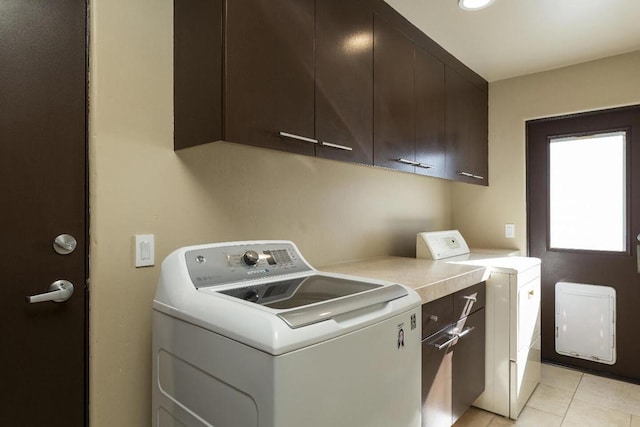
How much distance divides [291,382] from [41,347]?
83 centimetres

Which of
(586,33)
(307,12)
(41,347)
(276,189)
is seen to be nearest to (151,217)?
(41,347)

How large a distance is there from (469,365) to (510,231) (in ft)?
4.62

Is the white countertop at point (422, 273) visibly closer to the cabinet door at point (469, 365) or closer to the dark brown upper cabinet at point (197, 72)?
the cabinet door at point (469, 365)

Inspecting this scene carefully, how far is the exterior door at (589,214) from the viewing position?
99.0 inches

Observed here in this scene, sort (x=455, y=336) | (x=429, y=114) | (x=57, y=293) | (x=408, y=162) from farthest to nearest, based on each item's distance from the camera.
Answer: (x=429, y=114) → (x=408, y=162) → (x=455, y=336) → (x=57, y=293)

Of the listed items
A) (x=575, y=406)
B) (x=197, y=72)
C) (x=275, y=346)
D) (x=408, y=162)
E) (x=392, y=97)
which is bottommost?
(x=575, y=406)

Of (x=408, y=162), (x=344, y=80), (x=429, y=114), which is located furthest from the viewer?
(x=429, y=114)

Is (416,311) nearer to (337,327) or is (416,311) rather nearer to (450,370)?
(337,327)

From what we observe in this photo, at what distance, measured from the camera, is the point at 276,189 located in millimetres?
1777

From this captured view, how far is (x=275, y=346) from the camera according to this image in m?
0.79

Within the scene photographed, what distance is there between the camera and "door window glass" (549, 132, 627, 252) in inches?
101

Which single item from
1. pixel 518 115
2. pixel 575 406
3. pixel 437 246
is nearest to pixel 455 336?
pixel 437 246

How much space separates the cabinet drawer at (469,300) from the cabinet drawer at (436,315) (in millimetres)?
74

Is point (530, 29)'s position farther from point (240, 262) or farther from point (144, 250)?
point (144, 250)
